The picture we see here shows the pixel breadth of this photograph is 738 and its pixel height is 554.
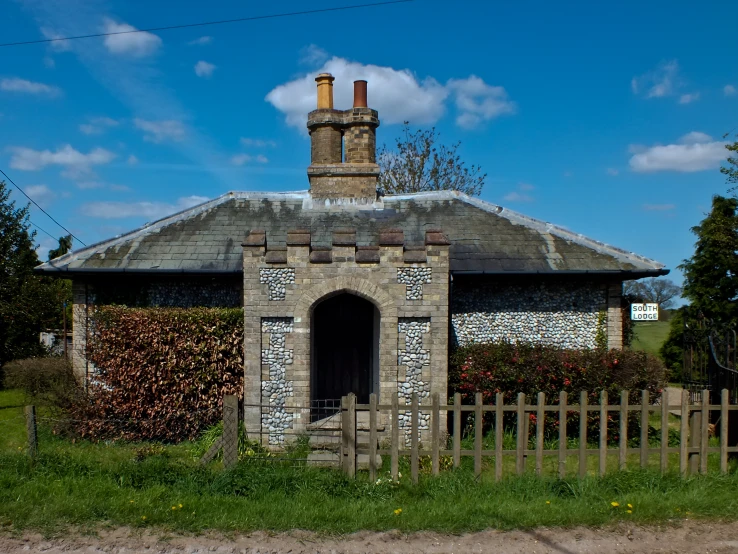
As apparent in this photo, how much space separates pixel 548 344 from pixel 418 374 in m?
3.77

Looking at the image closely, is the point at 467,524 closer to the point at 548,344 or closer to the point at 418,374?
the point at 418,374

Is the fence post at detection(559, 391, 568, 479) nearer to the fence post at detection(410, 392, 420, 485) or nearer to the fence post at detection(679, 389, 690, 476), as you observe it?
the fence post at detection(679, 389, 690, 476)

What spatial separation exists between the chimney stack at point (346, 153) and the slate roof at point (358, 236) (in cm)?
39

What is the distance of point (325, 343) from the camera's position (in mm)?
13016

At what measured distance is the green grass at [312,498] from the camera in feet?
21.4

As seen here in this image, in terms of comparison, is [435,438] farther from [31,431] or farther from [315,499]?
[31,431]

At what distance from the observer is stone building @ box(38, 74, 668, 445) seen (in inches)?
397

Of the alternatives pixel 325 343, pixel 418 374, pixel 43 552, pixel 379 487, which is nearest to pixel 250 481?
pixel 379 487

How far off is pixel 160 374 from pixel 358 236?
522cm

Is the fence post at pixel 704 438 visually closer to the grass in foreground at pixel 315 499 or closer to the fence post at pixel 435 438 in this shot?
the grass in foreground at pixel 315 499

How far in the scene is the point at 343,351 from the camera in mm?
13047

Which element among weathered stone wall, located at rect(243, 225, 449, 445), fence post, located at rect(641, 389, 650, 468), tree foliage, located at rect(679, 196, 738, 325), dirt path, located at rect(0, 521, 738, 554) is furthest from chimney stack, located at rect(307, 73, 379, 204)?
tree foliage, located at rect(679, 196, 738, 325)

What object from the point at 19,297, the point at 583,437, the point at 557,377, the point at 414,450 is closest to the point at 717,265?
the point at 557,377

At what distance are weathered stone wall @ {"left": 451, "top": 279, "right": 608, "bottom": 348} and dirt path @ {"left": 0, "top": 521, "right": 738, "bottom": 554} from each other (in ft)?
20.3
